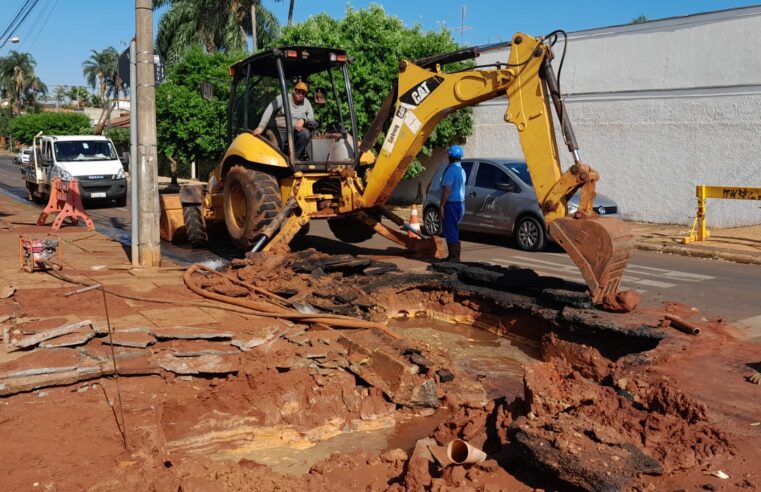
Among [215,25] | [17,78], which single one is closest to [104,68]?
[17,78]

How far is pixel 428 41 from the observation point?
862 inches

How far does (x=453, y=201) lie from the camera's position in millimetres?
9969

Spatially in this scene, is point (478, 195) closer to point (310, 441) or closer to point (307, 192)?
point (307, 192)

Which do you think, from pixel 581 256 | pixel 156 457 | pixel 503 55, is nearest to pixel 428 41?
pixel 503 55

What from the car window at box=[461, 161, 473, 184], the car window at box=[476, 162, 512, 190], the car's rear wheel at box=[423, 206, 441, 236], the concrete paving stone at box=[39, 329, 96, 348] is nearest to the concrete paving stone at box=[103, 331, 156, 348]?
the concrete paving stone at box=[39, 329, 96, 348]

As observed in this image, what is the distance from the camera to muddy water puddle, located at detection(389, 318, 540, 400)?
20.5 ft

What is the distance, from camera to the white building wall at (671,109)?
1625 cm

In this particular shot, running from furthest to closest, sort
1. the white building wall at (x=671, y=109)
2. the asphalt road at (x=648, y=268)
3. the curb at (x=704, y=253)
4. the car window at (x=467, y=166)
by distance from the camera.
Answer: the white building wall at (x=671, y=109) < the car window at (x=467, y=166) < the curb at (x=704, y=253) < the asphalt road at (x=648, y=268)

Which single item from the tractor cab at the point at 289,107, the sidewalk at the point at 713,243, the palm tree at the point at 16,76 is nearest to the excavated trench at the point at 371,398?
the tractor cab at the point at 289,107

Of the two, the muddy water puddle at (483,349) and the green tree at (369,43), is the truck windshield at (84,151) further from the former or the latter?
the muddy water puddle at (483,349)

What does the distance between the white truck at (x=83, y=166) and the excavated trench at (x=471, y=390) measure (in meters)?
13.8

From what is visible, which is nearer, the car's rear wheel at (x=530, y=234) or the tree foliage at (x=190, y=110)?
the car's rear wheel at (x=530, y=234)

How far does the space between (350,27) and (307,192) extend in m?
12.5

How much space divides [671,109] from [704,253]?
5997mm
